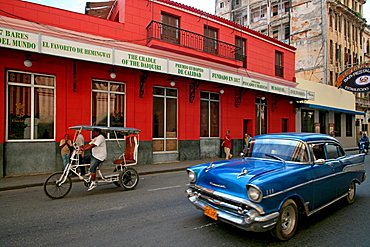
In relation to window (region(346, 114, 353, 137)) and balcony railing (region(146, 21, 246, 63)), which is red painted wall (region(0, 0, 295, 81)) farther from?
window (region(346, 114, 353, 137))

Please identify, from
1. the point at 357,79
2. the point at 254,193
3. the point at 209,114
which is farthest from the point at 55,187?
the point at 357,79

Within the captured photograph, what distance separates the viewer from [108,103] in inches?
472

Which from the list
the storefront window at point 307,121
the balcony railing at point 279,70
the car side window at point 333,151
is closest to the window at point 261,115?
the balcony railing at point 279,70

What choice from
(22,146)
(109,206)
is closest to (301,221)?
(109,206)

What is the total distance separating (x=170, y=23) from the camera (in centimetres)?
1431

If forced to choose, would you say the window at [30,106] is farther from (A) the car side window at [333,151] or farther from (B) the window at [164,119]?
(A) the car side window at [333,151]

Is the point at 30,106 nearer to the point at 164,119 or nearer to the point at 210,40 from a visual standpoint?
the point at 164,119

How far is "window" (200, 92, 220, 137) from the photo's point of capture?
15.6 metres

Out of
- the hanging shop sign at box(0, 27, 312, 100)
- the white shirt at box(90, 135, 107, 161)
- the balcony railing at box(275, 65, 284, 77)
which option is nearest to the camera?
the white shirt at box(90, 135, 107, 161)

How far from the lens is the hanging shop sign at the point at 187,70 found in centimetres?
1189

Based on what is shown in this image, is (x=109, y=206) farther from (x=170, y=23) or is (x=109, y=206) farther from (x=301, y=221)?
(x=170, y=23)

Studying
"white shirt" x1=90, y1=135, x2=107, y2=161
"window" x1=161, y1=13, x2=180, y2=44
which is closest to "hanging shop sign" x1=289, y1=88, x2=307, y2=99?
"window" x1=161, y1=13, x2=180, y2=44

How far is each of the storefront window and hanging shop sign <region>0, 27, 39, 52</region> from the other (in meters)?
22.5

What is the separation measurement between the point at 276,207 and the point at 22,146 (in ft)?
33.0
